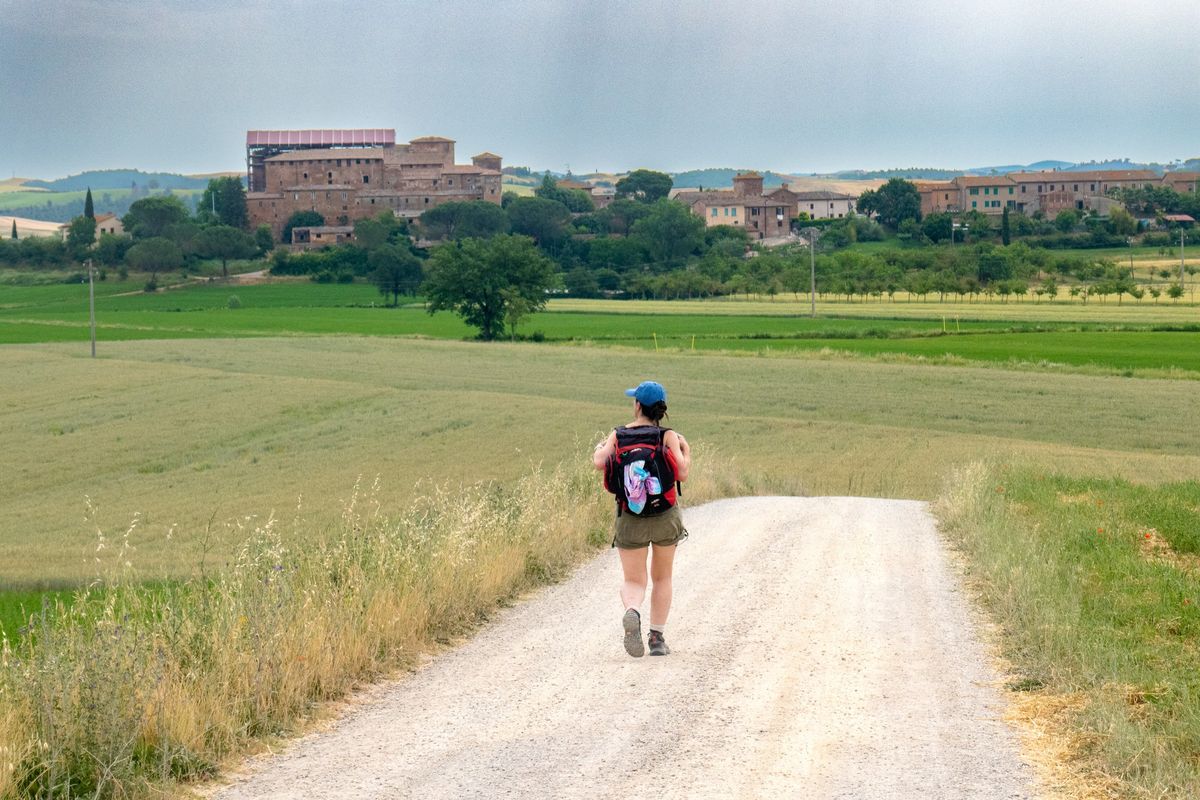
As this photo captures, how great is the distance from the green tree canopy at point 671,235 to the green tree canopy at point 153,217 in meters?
63.3

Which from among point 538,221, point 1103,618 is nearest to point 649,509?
point 1103,618

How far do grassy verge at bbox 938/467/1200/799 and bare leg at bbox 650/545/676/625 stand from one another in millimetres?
2312

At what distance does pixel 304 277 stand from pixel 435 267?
62053 mm

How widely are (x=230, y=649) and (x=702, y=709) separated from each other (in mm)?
2713

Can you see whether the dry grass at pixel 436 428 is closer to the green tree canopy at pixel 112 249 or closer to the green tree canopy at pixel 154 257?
the green tree canopy at pixel 154 257

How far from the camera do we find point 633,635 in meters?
9.15

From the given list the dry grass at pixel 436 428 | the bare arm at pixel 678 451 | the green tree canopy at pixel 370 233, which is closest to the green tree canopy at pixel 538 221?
the green tree canopy at pixel 370 233

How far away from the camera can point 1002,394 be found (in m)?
44.6

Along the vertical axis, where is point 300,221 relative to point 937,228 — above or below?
above

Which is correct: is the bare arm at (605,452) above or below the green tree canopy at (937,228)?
below

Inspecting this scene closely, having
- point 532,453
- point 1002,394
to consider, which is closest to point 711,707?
point 532,453

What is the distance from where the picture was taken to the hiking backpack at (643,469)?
9.51 metres

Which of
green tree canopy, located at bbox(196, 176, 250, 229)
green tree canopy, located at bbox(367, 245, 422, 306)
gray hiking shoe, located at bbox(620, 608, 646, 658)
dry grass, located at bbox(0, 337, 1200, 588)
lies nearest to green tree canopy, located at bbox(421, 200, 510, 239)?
green tree canopy, located at bbox(196, 176, 250, 229)

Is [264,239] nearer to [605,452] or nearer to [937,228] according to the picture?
[937,228]
